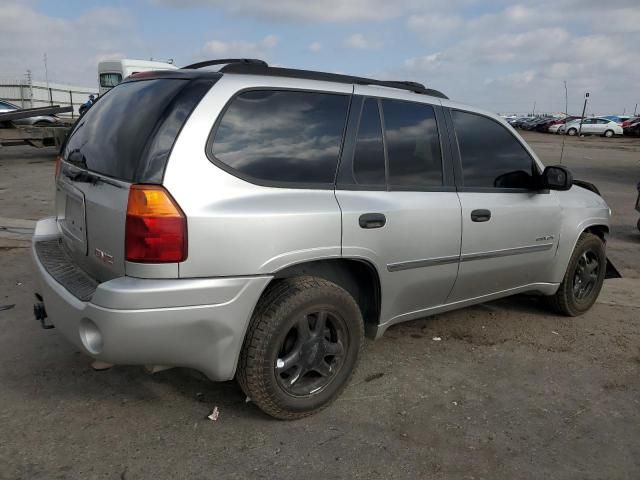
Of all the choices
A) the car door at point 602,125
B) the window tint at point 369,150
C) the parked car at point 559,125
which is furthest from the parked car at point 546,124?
the window tint at point 369,150

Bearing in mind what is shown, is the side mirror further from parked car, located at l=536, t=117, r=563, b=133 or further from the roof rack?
parked car, located at l=536, t=117, r=563, b=133

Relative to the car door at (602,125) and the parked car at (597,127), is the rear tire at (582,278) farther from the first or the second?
the car door at (602,125)

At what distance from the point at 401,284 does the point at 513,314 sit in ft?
6.38

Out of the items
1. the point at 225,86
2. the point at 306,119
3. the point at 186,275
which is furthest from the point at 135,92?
the point at 186,275

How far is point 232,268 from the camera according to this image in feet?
8.45

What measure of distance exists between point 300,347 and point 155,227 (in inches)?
40.7

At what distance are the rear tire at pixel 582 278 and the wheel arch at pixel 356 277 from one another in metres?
2.04

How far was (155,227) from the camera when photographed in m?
2.43

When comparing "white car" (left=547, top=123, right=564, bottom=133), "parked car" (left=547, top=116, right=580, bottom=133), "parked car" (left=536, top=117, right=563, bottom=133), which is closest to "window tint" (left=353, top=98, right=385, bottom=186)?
"parked car" (left=547, top=116, right=580, bottom=133)

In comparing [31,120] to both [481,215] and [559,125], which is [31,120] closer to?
[481,215]

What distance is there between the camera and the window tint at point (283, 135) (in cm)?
266

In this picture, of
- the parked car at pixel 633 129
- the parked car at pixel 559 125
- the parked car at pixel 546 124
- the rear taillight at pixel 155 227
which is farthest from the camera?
the parked car at pixel 546 124

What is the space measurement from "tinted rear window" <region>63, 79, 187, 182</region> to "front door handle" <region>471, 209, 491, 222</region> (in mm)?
1979

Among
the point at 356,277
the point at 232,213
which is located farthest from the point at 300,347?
the point at 232,213
